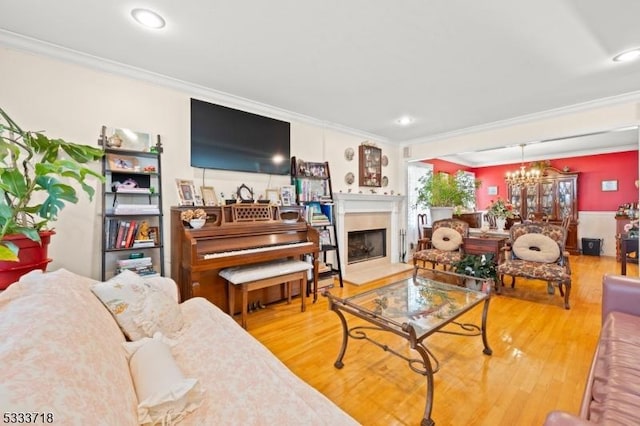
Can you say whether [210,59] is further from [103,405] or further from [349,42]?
[103,405]

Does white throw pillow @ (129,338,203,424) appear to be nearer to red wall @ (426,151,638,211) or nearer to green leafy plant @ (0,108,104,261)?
green leafy plant @ (0,108,104,261)

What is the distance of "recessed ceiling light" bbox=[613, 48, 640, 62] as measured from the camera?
2200 millimetres

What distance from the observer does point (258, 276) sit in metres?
2.56

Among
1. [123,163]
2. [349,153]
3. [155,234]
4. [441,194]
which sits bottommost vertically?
[155,234]

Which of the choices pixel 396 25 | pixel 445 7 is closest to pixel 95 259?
pixel 396 25

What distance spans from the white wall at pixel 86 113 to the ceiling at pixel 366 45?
194 millimetres

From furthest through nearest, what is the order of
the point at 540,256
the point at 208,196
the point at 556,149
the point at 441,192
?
the point at 556,149 → the point at 441,192 → the point at 540,256 → the point at 208,196

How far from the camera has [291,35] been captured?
2.01 meters

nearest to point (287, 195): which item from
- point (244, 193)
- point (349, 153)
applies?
point (244, 193)

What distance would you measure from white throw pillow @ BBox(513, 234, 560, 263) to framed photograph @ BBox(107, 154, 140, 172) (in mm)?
4377

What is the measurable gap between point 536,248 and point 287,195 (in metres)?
3.16

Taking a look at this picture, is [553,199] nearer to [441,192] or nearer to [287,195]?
[441,192]

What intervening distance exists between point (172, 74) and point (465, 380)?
3463 mm

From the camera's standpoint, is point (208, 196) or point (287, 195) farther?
point (287, 195)
